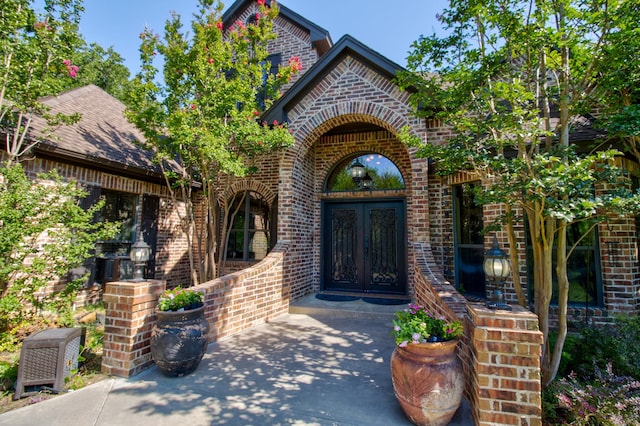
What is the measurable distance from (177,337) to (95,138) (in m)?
5.68

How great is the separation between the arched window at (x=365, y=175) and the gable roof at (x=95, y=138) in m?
4.13

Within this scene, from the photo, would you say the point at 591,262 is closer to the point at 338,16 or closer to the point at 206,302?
the point at 206,302

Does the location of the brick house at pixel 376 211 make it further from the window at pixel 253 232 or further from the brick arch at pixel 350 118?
the window at pixel 253 232

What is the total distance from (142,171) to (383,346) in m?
6.03

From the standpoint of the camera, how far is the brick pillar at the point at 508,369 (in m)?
2.24

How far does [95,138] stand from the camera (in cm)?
661

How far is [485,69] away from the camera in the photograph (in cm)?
339

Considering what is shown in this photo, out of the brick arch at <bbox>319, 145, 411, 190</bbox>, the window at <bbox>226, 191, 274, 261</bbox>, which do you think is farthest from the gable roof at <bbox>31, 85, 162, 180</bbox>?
the brick arch at <bbox>319, 145, 411, 190</bbox>

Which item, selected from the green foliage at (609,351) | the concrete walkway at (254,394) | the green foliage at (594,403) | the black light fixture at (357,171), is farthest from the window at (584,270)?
the black light fixture at (357,171)

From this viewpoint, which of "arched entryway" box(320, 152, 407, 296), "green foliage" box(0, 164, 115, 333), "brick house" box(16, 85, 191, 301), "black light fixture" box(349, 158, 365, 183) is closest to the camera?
"green foliage" box(0, 164, 115, 333)

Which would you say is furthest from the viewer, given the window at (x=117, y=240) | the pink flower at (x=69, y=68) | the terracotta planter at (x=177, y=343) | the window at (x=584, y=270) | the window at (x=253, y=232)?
the window at (x=253, y=232)

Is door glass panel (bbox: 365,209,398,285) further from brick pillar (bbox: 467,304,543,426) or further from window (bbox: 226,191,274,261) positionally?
brick pillar (bbox: 467,304,543,426)

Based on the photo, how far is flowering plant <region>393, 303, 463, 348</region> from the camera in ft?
8.04

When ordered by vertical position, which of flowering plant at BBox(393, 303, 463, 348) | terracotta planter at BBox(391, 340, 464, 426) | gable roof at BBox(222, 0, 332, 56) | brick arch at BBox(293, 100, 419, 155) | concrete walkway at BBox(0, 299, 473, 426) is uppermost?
gable roof at BBox(222, 0, 332, 56)
